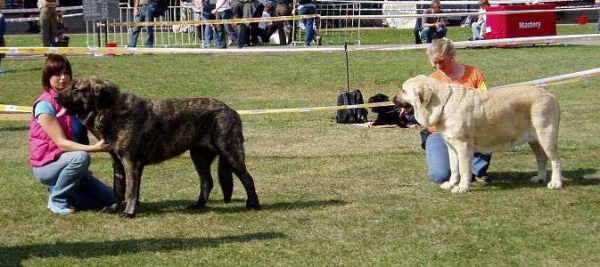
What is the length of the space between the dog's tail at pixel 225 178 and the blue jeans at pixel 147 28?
560 inches

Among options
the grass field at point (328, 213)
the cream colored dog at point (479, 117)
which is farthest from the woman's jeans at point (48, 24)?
the cream colored dog at point (479, 117)

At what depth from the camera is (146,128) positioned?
6840 millimetres

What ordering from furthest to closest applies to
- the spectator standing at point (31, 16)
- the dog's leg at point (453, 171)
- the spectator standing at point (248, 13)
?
1. the spectator standing at point (31, 16)
2. the spectator standing at point (248, 13)
3. the dog's leg at point (453, 171)

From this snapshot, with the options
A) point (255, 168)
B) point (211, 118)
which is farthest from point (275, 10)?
point (211, 118)

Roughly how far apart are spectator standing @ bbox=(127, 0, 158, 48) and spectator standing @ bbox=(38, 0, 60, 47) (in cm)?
185

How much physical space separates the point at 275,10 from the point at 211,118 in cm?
1727

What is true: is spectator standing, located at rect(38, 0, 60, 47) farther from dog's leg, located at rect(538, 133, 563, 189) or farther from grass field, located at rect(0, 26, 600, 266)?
dog's leg, located at rect(538, 133, 563, 189)

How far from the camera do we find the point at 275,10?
23953mm

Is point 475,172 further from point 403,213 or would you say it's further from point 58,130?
point 58,130

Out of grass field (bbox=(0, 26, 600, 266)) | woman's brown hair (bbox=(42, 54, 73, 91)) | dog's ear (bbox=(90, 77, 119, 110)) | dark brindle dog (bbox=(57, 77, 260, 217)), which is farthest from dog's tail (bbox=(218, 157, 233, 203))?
woman's brown hair (bbox=(42, 54, 73, 91))

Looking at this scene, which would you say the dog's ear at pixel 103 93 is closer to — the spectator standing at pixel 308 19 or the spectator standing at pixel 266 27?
the spectator standing at pixel 308 19

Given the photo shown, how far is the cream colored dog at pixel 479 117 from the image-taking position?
7703 millimetres

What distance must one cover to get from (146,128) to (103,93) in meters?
0.44

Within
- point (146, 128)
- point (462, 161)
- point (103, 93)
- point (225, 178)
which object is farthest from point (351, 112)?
point (103, 93)
